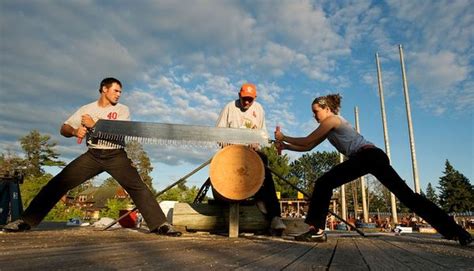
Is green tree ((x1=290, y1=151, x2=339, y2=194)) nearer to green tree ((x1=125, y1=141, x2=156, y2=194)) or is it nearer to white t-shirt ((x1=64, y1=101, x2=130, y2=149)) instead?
green tree ((x1=125, y1=141, x2=156, y2=194))

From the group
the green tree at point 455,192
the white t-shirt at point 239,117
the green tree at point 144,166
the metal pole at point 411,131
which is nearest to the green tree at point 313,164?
the green tree at point 455,192

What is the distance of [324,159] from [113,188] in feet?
192

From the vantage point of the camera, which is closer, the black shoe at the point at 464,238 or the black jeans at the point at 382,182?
the black shoe at the point at 464,238

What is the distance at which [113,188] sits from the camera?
65875 millimetres

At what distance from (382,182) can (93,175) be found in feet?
12.0

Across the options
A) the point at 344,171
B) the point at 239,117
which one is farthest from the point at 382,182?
the point at 239,117

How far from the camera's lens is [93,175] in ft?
15.1

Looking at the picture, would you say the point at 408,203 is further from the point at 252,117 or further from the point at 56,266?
the point at 56,266

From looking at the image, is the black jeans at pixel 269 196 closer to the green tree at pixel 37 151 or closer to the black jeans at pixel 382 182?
the black jeans at pixel 382 182

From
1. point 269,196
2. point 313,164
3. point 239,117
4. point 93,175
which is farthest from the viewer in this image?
point 313,164

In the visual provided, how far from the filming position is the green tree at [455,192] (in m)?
52.2

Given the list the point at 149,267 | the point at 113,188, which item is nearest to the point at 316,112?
the point at 149,267

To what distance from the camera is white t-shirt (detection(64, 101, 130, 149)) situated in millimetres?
4641

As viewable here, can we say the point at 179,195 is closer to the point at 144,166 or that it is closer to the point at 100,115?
the point at 144,166
